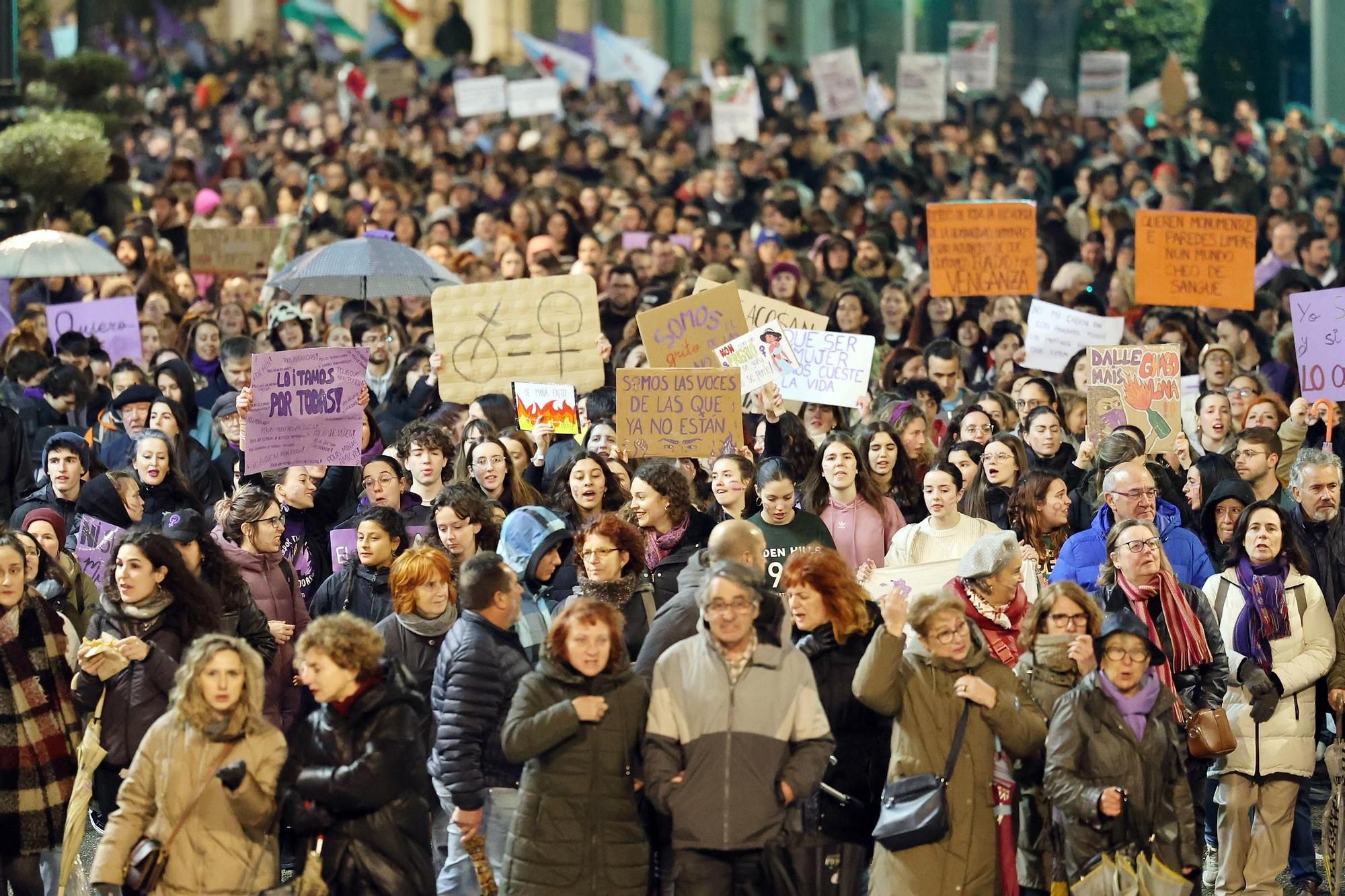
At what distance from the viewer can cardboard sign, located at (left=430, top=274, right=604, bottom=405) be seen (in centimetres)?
1262

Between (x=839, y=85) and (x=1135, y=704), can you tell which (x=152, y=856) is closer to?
(x=1135, y=704)

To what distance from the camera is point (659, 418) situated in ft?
35.7

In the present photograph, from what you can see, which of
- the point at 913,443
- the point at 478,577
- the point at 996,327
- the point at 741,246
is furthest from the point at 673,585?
the point at 741,246

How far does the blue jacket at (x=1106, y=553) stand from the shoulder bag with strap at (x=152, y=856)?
332 centimetres

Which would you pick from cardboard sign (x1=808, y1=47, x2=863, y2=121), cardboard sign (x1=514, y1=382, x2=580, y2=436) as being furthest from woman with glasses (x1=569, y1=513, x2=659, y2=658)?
cardboard sign (x1=808, y1=47, x2=863, y2=121)

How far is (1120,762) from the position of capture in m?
7.72

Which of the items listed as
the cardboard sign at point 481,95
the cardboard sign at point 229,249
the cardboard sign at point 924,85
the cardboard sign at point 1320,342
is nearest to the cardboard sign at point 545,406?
the cardboard sign at point 1320,342

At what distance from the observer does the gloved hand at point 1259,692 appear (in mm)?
9008

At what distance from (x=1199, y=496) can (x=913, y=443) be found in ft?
4.57

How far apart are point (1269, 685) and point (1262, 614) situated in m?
0.29

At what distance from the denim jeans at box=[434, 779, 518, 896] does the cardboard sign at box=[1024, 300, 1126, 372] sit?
6662 mm

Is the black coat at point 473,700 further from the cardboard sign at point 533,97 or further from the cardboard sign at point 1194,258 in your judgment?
the cardboard sign at point 533,97

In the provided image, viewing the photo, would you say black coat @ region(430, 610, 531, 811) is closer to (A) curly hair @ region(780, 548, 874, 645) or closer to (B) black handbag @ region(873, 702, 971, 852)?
(A) curly hair @ region(780, 548, 874, 645)

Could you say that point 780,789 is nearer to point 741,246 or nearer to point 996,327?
point 996,327
